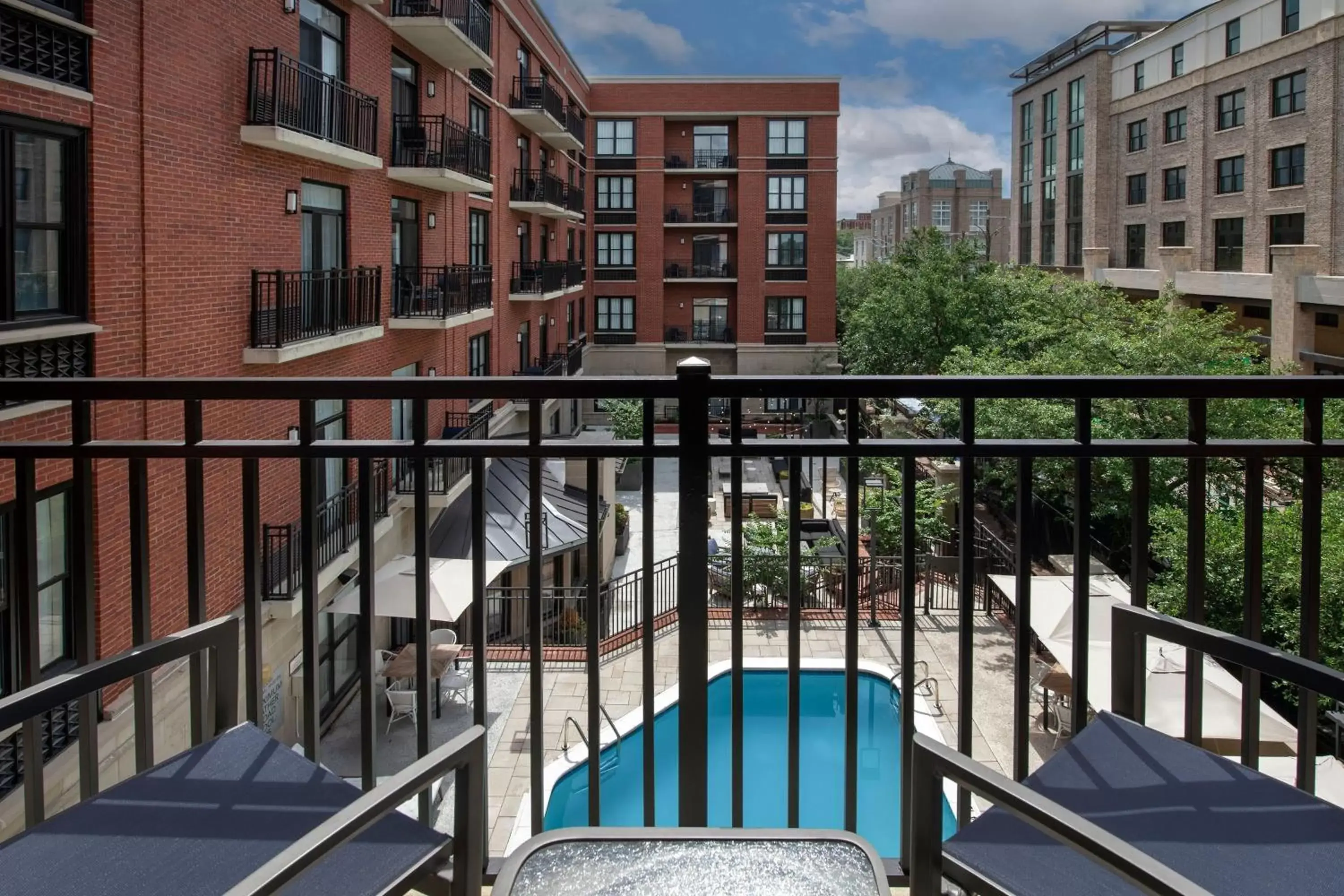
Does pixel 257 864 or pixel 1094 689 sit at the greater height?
pixel 257 864

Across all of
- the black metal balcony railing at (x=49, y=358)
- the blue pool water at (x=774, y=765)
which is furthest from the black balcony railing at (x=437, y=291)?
the blue pool water at (x=774, y=765)

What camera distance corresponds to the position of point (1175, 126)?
3738cm

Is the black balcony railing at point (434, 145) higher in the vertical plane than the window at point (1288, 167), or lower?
lower

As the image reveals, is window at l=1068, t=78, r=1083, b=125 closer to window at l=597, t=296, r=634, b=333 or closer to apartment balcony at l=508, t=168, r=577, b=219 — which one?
window at l=597, t=296, r=634, b=333

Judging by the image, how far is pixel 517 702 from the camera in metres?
11.6

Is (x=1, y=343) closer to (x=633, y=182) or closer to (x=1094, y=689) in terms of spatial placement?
(x=1094, y=689)

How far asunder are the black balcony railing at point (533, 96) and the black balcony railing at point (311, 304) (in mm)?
11556

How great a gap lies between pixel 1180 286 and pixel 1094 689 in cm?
3109

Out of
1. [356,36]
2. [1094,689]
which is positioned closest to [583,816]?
[1094,689]

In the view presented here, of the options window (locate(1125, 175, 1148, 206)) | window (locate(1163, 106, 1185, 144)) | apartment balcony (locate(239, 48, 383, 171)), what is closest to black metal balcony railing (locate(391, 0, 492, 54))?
apartment balcony (locate(239, 48, 383, 171))

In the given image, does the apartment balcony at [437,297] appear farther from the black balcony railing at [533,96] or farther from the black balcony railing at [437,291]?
the black balcony railing at [533,96]

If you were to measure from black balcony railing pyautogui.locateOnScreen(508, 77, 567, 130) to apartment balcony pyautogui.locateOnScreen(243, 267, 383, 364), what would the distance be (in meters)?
11.6

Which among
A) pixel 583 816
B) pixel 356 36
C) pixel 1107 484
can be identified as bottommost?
pixel 583 816

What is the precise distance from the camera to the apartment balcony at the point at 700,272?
124 feet
